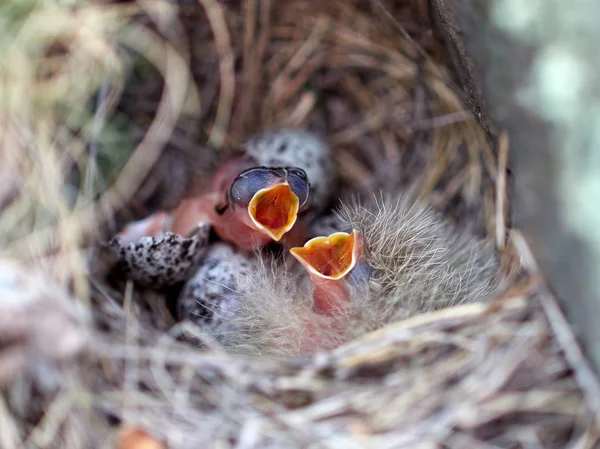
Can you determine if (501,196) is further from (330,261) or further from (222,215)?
(222,215)

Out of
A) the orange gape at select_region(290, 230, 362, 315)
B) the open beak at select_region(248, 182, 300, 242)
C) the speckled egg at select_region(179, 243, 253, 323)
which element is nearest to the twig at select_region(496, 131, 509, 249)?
the orange gape at select_region(290, 230, 362, 315)

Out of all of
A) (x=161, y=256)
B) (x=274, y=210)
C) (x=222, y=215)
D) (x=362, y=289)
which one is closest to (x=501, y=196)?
(x=362, y=289)

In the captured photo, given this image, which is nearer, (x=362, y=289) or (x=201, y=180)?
(x=362, y=289)

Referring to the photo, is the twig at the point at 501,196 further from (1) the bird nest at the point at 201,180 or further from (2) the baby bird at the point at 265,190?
(2) the baby bird at the point at 265,190

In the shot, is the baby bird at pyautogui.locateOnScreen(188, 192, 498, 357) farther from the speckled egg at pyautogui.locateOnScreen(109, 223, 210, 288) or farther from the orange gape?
the speckled egg at pyautogui.locateOnScreen(109, 223, 210, 288)

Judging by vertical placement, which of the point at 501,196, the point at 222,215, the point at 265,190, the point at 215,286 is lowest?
the point at 215,286

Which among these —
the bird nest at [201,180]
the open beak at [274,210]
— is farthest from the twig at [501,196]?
the open beak at [274,210]

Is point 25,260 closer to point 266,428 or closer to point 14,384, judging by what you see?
point 14,384
